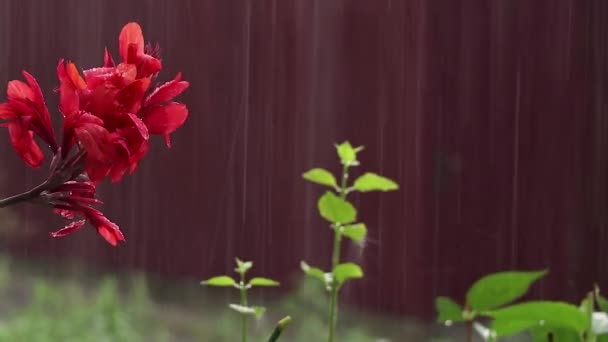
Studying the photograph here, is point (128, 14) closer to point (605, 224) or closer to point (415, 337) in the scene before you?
point (415, 337)

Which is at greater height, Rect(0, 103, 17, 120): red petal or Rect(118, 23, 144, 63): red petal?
Rect(118, 23, 144, 63): red petal

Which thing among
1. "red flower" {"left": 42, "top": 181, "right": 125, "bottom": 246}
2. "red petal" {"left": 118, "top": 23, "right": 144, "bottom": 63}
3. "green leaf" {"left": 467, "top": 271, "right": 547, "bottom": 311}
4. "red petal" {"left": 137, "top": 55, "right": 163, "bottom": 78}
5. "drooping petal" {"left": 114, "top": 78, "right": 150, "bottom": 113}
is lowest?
"green leaf" {"left": 467, "top": 271, "right": 547, "bottom": 311}

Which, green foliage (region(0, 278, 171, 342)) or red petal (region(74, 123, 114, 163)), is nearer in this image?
red petal (region(74, 123, 114, 163))

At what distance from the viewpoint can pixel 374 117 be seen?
1.80 meters

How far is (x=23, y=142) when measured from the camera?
39cm

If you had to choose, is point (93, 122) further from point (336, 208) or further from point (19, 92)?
point (336, 208)

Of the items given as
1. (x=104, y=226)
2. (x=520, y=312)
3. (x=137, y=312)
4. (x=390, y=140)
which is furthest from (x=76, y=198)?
(x=137, y=312)

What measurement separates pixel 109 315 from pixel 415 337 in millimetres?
710

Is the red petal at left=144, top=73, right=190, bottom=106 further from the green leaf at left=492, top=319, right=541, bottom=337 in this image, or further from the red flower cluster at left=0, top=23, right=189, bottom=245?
the green leaf at left=492, top=319, right=541, bottom=337

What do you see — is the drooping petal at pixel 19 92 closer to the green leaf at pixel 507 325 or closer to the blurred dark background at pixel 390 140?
the green leaf at pixel 507 325

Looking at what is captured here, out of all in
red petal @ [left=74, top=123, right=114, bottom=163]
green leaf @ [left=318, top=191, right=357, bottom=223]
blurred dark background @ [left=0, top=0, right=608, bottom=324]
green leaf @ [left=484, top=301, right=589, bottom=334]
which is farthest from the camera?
blurred dark background @ [left=0, top=0, right=608, bottom=324]

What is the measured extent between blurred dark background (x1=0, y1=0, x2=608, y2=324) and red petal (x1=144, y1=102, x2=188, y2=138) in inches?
55.1

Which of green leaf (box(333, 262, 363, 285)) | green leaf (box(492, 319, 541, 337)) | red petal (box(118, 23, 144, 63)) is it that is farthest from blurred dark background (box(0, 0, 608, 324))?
red petal (box(118, 23, 144, 63))

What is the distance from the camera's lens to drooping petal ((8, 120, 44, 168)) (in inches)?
15.4
